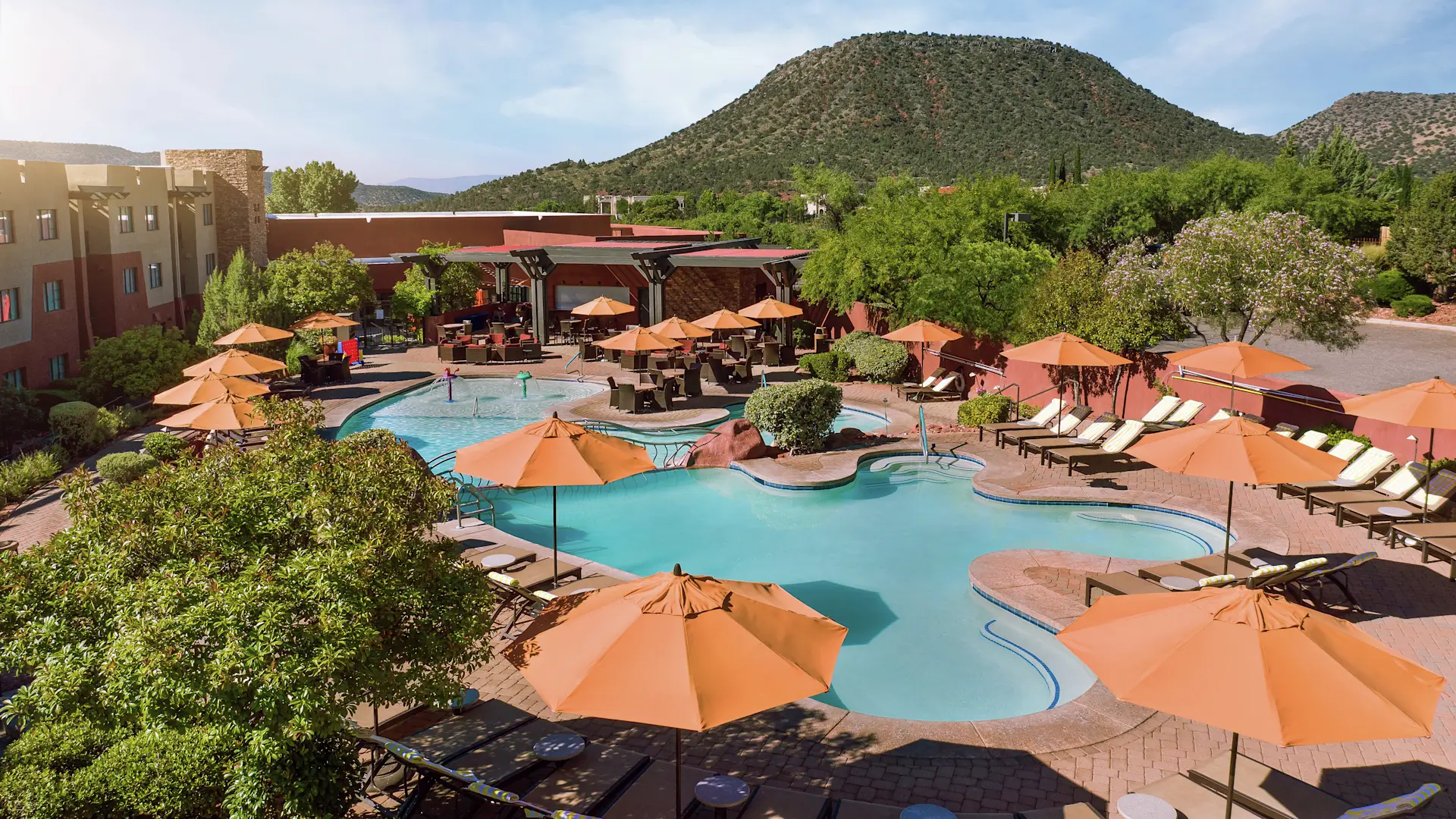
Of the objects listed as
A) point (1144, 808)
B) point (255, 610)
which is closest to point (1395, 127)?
point (1144, 808)

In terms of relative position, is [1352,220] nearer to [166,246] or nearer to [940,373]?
[940,373]

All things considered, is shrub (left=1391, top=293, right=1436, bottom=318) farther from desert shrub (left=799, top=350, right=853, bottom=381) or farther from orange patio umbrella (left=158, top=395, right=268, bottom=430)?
orange patio umbrella (left=158, top=395, right=268, bottom=430)

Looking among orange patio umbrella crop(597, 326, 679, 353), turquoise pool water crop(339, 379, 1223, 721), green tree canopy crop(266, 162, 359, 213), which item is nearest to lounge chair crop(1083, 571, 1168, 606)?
turquoise pool water crop(339, 379, 1223, 721)

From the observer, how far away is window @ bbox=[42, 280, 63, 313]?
993 inches

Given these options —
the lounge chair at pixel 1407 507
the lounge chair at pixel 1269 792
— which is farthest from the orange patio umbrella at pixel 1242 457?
the lounge chair at pixel 1269 792

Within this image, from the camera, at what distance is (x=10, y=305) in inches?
905

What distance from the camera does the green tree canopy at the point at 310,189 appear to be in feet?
304

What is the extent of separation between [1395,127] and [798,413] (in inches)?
4506

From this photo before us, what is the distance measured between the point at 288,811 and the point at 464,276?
33721 millimetres

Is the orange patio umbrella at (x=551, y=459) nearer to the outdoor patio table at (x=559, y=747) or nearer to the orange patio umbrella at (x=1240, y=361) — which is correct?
the outdoor patio table at (x=559, y=747)

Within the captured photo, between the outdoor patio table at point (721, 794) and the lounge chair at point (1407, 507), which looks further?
the lounge chair at point (1407, 507)

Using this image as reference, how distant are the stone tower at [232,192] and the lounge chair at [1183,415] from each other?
33542 millimetres

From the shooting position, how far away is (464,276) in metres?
37.6

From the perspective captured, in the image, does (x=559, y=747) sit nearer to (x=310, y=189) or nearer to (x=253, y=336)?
(x=253, y=336)
